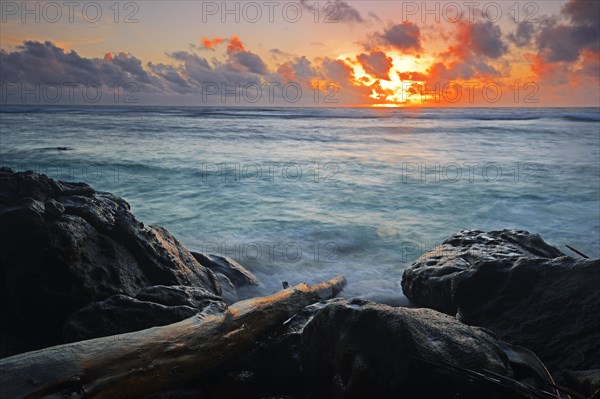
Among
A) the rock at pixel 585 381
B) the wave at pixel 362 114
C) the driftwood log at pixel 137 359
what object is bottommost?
the rock at pixel 585 381

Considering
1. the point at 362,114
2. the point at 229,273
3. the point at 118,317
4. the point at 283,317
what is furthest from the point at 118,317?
the point at 362,114

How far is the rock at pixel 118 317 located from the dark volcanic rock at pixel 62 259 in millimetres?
554

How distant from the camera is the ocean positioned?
845 centimetres

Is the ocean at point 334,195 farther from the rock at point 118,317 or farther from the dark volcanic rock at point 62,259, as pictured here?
the rock at point 118,317

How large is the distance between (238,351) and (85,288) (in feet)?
5.38

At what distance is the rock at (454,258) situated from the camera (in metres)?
4.96

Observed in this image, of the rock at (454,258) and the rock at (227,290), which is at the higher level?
the rock at (454,258)

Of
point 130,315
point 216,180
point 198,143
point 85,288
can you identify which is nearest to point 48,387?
point 130,315

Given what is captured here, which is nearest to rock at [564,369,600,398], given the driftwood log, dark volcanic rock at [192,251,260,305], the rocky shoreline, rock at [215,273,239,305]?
the rocky shoreline

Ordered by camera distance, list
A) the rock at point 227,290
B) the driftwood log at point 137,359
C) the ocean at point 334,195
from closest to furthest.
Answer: the driftwood log at point 137,359 → the rock at point 227,290 → the ocean at point 334,195

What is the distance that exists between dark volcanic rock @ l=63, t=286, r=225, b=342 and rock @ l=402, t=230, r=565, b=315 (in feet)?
8.00

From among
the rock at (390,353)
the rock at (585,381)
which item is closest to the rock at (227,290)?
the rock at (390,353)

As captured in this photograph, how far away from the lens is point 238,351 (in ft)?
11.2

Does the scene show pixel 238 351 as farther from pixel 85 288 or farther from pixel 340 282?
pixel 340 282
